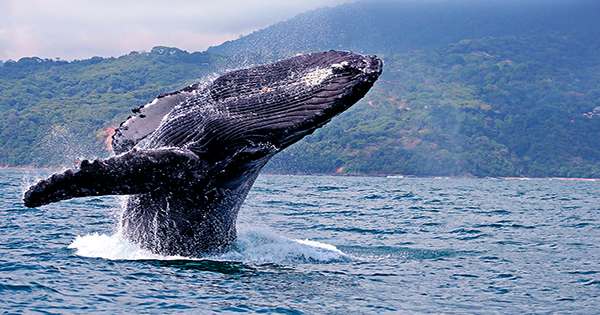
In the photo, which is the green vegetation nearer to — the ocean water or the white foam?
the ocean water

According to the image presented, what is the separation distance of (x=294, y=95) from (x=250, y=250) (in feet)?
7.75

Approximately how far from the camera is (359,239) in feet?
36.2

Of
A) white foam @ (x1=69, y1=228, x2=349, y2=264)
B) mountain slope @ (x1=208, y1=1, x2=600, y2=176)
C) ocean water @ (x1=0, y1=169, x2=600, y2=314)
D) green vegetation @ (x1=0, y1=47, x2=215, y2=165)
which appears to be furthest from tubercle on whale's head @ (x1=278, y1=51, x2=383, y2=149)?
mountain slope @ (x1=208, y1=1, x2=600, y2=176)

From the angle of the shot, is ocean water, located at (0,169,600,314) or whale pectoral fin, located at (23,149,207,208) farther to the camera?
ocean water, located at (0,169,600,314)

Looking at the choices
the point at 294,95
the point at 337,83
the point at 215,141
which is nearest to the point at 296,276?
the point at 215,141

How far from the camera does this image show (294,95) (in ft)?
19.3

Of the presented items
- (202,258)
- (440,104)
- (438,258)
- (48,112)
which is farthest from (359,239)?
(440,104)

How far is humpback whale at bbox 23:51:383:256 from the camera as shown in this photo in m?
5.58

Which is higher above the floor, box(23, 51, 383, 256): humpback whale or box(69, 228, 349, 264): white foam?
box(23, 51, 383, 256): humpback whale

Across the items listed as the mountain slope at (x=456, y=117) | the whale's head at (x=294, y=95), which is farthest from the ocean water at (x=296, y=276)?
the mountain slope at (x=456, y=117)

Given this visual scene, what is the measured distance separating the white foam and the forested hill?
60105mm

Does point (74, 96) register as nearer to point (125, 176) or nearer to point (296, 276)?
point (296, 276)

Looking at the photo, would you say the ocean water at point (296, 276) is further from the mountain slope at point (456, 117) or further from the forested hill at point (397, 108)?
the mountain slope at point (456, 117)

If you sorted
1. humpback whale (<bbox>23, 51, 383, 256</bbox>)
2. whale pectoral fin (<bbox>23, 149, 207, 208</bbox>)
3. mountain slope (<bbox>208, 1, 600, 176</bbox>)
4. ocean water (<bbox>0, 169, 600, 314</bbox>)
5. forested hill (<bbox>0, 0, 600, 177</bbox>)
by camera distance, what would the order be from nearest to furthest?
whale pectoral fin (<bbox>23, 149, 207, 208</bbox>) < humpback whale (<bbox>23, 51, 383, 256</bbox>) < ocean water (<bbox>0, 169, 600, 314</bbox>) < forested hill (<bbox>0, 0, 600, 177</bbox>) < mountain slope (<bbox>208, 1, 600, 176</bbox>)
